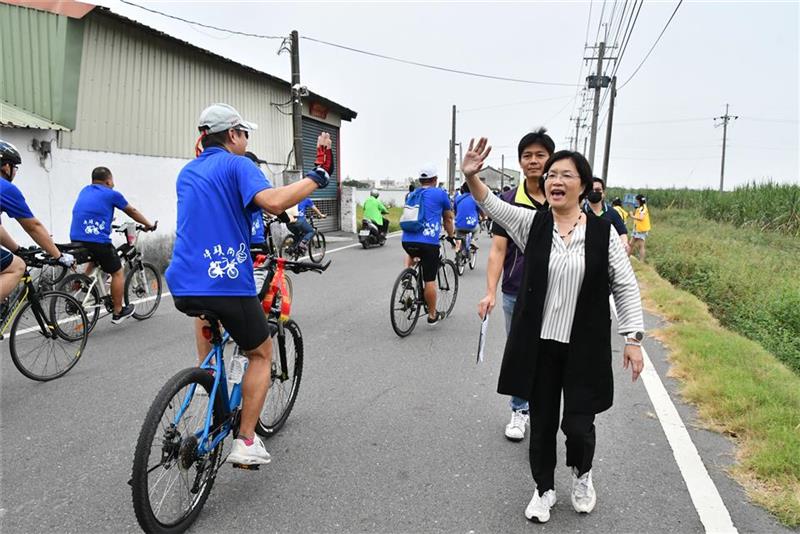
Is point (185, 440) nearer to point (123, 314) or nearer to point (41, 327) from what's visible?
point (41, 327)

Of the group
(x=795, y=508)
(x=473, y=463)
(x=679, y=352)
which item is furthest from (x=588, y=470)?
(x=679, y=352)

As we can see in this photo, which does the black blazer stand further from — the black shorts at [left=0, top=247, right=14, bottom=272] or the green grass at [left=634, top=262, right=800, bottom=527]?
the black shorts at [left=0, top=247, right=14, bottom=272]

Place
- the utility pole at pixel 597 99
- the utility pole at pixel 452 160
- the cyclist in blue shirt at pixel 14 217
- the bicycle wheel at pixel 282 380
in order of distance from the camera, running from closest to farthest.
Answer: the bicycle wheel at pixel 282 380, the cyclist in blue shirt at pixel 14 217, the utility pole at pixel 597 99, the utility pole at pixel 452 160

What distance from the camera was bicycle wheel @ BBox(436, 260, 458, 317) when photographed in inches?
286

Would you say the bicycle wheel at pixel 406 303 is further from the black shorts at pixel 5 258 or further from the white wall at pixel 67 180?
the white wall at pixel 67 180

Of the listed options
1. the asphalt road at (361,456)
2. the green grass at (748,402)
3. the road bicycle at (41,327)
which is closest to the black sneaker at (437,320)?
the asphalt road at (361,456)

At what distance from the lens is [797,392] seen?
14.5 ft

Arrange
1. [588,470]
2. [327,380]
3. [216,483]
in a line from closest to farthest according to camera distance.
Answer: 1. [588,470]
2. [216,483]
3. [327,380]

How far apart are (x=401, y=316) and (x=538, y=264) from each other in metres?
3.84

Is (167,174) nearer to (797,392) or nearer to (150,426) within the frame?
(150,426)

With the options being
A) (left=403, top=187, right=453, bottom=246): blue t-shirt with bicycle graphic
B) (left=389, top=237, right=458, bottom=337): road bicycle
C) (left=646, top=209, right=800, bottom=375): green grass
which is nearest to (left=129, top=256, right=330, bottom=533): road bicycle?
(left=389, top=237, right=458, bottom=337): road bicycle

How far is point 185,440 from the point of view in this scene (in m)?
2.67

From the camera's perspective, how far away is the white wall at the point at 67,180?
8.49m

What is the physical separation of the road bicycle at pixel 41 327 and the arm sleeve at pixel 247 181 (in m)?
2.96
